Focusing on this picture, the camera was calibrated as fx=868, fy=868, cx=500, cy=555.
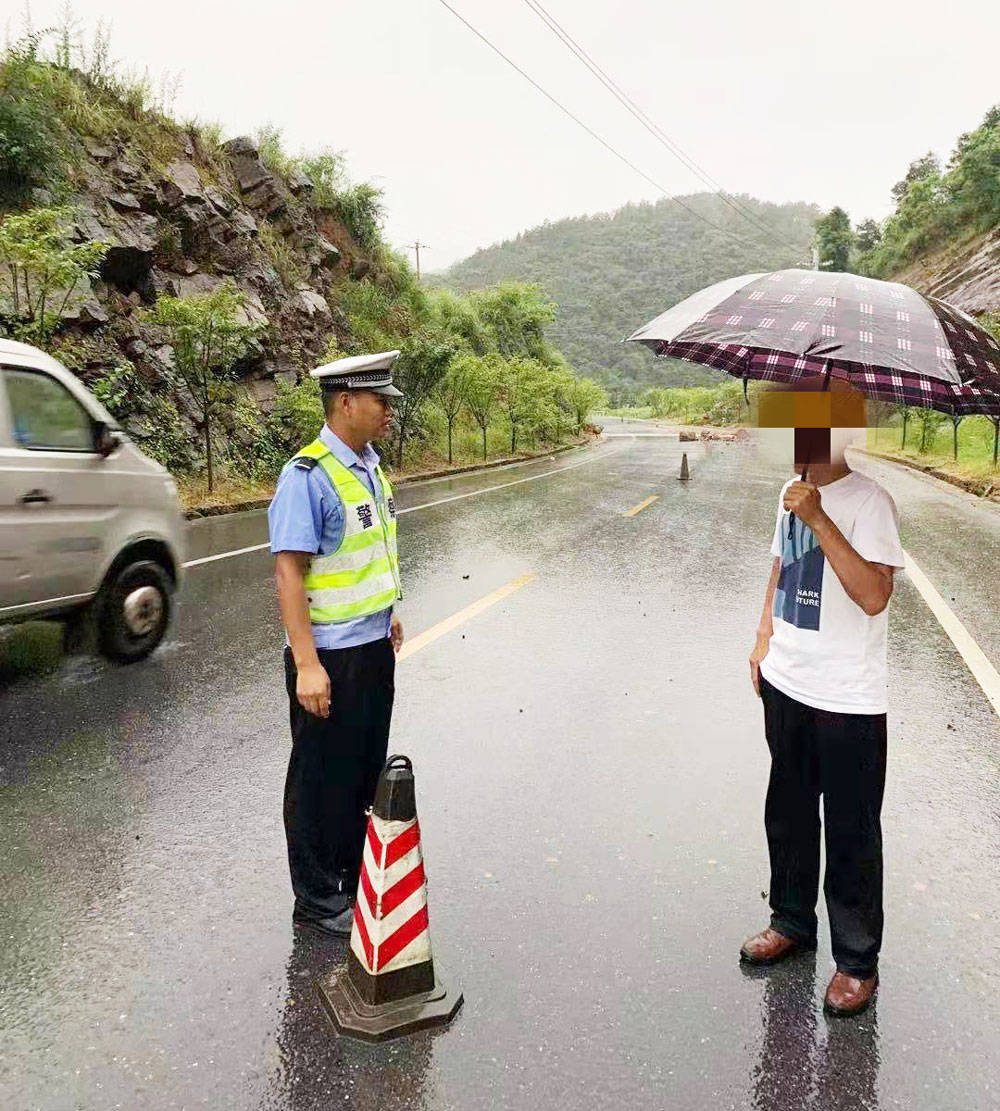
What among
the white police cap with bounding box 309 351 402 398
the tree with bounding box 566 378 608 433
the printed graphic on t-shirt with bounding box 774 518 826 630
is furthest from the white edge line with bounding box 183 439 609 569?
the tree with bounding box 566 378 608 433

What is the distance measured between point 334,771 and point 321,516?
86 cm

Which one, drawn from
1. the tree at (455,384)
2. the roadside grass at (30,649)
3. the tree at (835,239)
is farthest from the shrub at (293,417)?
the tree at (835,239)

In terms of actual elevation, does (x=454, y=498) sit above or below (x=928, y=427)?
above

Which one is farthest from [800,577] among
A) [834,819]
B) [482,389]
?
[482,389]

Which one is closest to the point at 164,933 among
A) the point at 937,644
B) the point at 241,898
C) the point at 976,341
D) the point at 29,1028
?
the point at 241,898

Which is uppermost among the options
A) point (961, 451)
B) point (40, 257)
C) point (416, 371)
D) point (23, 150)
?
point (23, 150)

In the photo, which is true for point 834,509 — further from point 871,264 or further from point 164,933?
point 871,264

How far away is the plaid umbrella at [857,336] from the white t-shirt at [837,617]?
30 cm

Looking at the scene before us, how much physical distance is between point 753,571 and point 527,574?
2371 millimetres

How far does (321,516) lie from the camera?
8.78 feet

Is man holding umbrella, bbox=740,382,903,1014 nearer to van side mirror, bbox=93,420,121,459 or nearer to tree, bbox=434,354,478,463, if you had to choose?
van side mirror, bbox=93,420,121,459

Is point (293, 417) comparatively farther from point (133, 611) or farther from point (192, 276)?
point (133, 611)

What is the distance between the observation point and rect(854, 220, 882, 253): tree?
6328 cm

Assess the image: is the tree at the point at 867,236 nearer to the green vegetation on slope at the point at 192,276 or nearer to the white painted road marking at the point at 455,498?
the white painted road marking at the point at 455,498
